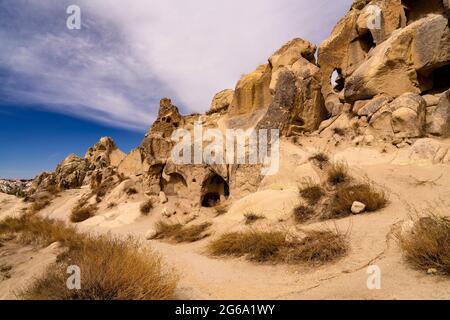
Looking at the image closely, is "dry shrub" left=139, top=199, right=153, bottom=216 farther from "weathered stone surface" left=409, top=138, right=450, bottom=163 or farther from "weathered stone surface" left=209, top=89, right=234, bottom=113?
"weathered stone surface" left=409, top=138, right=450, bottom=163

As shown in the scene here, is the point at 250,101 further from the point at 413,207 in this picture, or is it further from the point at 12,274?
the point at 12,274

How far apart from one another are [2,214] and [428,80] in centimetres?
2352

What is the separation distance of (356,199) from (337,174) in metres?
1.50

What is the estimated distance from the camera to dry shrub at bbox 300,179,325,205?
642 cm

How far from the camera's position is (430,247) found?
274cm

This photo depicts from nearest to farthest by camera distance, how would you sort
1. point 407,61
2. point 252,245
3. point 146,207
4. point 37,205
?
point 252,245
point 407,61
point 146,207
point 37,205

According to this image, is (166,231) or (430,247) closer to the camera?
(430,247)

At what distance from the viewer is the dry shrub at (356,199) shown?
516cm

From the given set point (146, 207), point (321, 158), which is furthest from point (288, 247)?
point (146, 207)

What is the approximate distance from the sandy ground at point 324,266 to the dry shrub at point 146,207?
5.09ft

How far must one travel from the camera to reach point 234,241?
519 centimetres

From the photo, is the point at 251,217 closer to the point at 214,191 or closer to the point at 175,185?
the point at 214,191

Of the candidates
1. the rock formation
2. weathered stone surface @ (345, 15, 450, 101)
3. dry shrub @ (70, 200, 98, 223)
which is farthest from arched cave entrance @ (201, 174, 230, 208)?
weathered stone surface @ (345, 15, 450, 101)

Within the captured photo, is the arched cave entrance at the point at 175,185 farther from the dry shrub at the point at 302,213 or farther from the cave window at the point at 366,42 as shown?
the cave window at the point at 366,42
